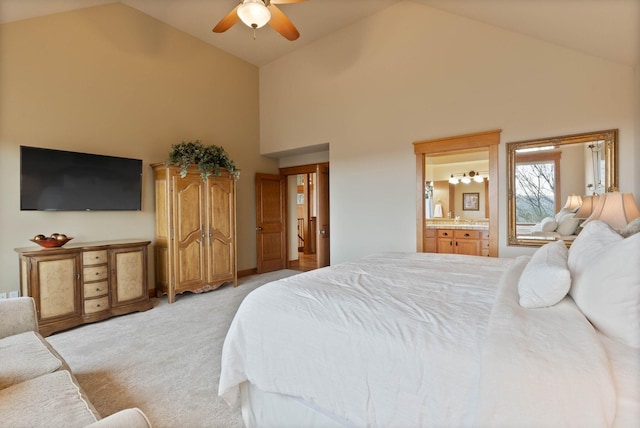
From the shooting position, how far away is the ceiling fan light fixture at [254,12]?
2.45 m

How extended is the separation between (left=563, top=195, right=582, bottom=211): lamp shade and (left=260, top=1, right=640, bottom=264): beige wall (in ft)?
1.20

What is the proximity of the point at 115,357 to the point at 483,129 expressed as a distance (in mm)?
4539

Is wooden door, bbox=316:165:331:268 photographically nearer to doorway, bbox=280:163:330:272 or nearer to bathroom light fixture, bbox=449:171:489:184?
doorway, bbox=280:163:330:272

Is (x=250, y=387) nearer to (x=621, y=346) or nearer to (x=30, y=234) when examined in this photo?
(x=621, y=346)

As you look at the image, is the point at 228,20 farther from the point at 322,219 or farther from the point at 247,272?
the point at 247,272

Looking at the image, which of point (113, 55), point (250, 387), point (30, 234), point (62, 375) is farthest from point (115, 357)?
point (113, 55)

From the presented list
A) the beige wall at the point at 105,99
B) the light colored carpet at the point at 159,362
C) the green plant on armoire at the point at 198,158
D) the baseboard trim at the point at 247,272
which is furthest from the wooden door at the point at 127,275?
the baseboard trim at the point at 247,272

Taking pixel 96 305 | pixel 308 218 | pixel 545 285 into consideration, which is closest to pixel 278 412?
pixel 545 285

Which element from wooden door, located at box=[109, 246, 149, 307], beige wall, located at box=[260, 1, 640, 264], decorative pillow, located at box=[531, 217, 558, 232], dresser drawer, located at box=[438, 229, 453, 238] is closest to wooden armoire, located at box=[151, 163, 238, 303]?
wooden door, located at box=[109, 246, 149, 307]

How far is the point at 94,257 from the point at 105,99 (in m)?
2.14

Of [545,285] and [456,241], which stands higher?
[545,285]

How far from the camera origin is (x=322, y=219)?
551cm

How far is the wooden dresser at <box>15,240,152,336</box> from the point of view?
3.02m

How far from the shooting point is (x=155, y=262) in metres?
4.47
